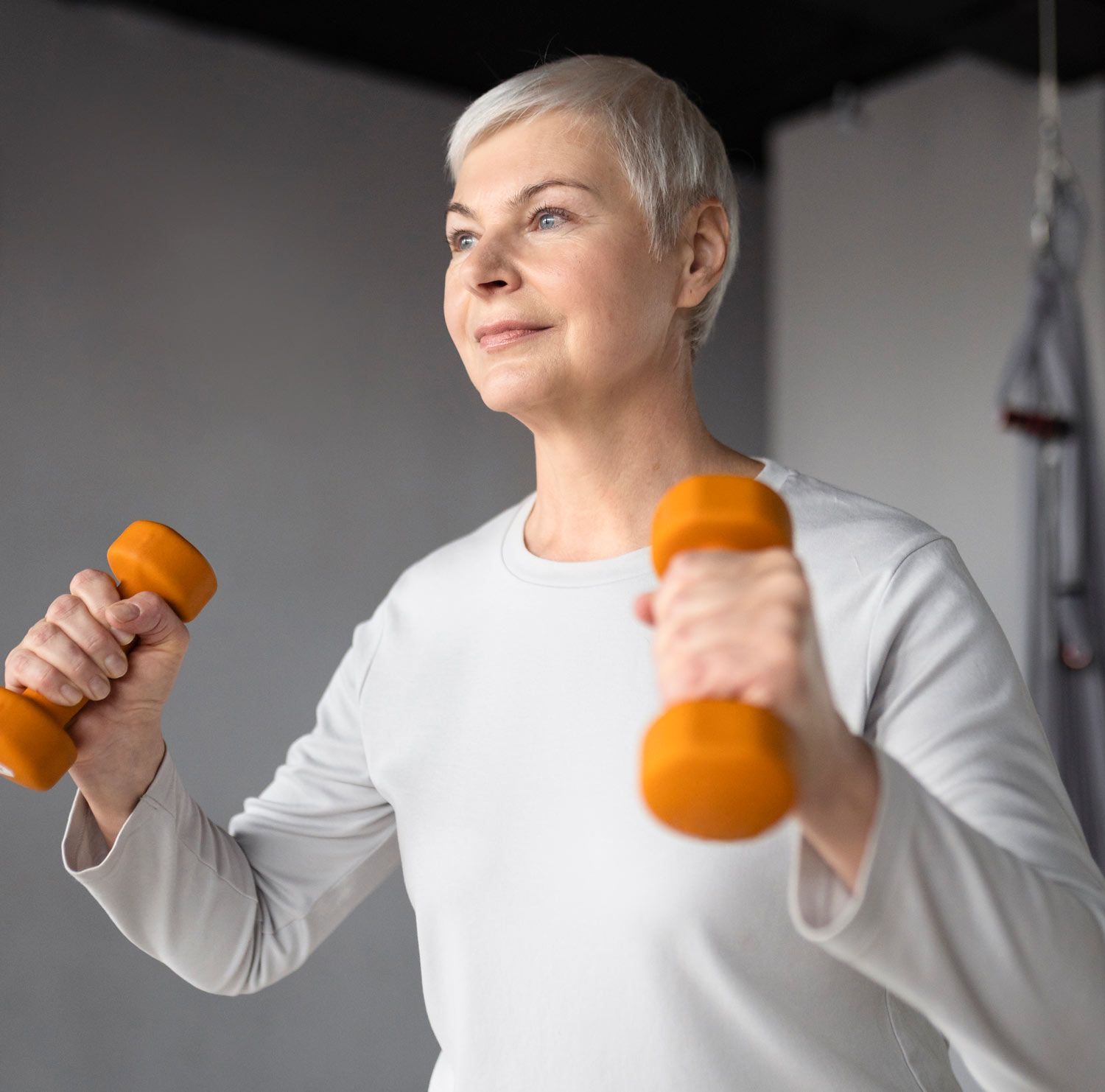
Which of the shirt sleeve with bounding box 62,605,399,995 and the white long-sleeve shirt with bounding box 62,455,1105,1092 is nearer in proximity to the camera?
the white long-sleeve shirt with bounding box 62,455,1105,1092

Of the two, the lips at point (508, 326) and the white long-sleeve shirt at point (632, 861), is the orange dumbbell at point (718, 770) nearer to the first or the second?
the white long-sleeve shirt at point (632, 861)

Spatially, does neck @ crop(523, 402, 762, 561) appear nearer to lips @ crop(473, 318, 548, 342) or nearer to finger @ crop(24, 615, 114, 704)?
lips @ crop(473, 318, 548, 342)

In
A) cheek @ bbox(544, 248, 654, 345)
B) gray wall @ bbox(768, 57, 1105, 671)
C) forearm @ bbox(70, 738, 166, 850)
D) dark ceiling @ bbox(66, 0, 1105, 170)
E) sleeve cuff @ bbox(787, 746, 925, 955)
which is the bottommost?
forearm @ bbox(70, 738, 166, 850)

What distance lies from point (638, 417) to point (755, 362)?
9.09ft

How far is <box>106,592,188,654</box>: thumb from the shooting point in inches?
38.8

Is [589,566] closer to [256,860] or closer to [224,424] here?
[256,860]

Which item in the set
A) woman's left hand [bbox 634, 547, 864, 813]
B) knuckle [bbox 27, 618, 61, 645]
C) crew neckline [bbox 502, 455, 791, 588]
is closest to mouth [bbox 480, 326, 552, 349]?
crew neckline [bbox 502, 455, 791, 588]

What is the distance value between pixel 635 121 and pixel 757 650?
2.35 feet

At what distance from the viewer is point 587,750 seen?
104 cm

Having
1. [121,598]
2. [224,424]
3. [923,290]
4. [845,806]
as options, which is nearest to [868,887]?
[845,806]

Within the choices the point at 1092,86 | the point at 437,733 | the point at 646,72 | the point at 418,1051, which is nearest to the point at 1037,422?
the point at 1092,86

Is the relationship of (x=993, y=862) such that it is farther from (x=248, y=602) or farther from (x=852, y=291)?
(x=852, y=291)

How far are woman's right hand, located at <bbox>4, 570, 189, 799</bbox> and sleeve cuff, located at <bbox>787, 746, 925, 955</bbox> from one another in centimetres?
60

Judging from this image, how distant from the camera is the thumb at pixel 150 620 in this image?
3.23 ft
